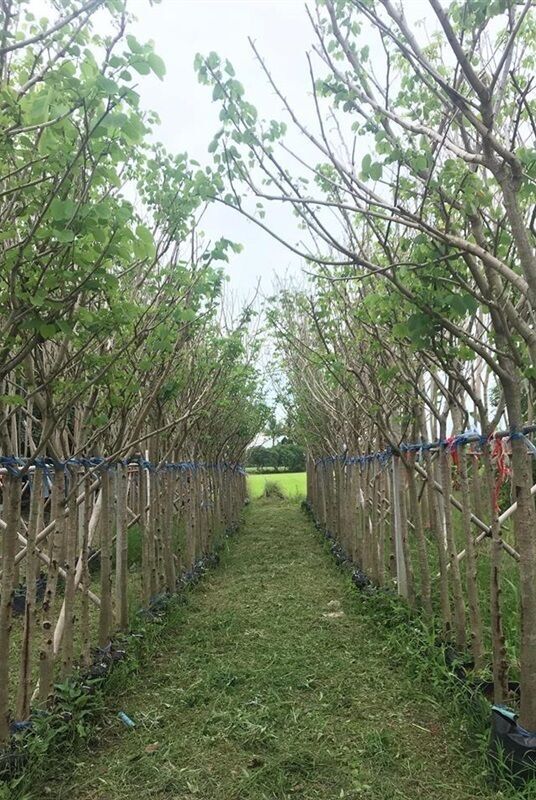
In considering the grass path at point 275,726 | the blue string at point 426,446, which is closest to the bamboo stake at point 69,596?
the grass path at point 275,726

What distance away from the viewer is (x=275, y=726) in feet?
13.5

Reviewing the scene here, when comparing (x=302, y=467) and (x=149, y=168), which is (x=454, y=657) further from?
(x=302, y=467)

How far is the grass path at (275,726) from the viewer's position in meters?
3.39

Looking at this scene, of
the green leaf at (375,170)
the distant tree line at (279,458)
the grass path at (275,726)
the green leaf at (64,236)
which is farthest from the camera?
the distant tree line at (279,458)

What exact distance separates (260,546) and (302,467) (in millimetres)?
40333

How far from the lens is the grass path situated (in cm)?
339

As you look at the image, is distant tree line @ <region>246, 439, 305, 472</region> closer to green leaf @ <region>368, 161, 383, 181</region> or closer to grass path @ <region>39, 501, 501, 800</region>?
grass path @ <region>39, 501, 501, 800</region>

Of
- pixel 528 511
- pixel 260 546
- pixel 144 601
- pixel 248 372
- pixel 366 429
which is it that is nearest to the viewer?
pixel 528 511

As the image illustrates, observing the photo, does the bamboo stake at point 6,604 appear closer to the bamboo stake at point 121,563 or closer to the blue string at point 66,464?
the blue string at point 66,464

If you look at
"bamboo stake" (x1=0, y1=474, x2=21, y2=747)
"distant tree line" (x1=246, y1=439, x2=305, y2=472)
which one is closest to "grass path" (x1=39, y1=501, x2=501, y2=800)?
"bamboo stake" (x1=0, y1=474, x2=21, y2=747)

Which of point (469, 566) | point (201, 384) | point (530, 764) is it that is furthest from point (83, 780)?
point (201, 384)

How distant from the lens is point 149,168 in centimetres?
482

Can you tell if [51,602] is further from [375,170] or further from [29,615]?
[375,170]

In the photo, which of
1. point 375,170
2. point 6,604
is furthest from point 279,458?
point 375,170
